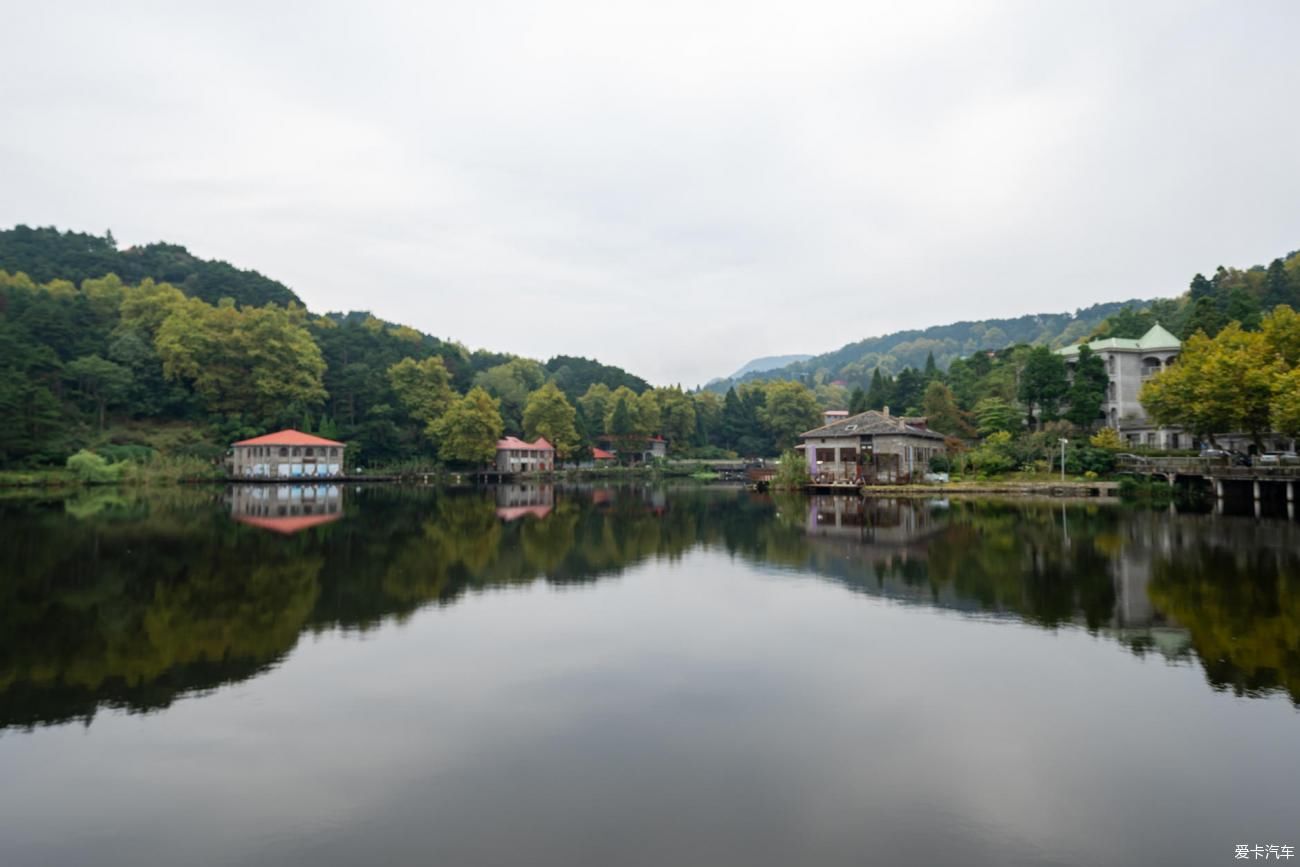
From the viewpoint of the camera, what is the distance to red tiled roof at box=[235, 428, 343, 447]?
58.8m

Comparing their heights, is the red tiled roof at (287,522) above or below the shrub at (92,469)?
below

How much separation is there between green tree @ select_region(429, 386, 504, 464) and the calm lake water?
4827 centimetres

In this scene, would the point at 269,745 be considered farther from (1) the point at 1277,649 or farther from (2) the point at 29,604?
(1) the point at 1277,649

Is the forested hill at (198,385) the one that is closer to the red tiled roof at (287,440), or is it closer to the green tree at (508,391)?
the green tree at (508,391)

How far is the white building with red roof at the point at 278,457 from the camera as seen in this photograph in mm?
58750

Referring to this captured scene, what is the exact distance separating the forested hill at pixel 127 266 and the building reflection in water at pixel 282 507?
55.4m

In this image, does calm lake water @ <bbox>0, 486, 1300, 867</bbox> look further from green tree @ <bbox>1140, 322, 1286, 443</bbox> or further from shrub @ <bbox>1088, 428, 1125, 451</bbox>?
shrub @ <bbox>1088, 428, 1125, 451</bbox>

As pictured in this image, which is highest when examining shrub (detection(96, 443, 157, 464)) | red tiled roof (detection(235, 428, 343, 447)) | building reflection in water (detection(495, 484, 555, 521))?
red tiled roof (detection(235, 428, 343, 447))

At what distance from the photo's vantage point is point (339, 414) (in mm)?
73000

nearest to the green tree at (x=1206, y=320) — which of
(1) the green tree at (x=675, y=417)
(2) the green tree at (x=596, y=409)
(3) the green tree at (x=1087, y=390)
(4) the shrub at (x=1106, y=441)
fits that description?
(3) the green tree at (x=1087, y=390)

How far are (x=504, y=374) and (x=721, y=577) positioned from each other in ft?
258

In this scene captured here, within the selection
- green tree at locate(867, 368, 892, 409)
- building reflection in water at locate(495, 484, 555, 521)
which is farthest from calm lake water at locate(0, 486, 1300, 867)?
green tree at locate(867, 368, 892, 409)

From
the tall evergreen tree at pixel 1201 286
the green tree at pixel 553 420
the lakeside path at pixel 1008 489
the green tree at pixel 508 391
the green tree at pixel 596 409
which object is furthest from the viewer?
the green tree at pixel 596 409

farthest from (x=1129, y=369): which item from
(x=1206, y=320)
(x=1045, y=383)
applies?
(x=1045, y=383)
